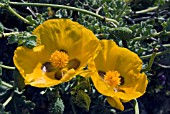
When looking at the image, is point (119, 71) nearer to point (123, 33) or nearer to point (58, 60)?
point (123, 33)

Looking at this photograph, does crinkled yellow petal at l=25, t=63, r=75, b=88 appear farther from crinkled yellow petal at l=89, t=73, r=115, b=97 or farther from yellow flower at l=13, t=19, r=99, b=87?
crinkled yellow petal at l=89, t=73, r=115, b=97

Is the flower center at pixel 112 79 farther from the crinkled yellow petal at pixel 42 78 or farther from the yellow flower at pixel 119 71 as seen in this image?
the crinkled yellow petal at pixel 42 78

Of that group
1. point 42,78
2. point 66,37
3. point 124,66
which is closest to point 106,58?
point 124,66

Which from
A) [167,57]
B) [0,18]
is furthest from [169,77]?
[0,18]

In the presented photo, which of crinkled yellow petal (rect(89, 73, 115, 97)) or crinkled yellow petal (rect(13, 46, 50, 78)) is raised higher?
crinkled yellow petal (rect(13, 46, 50, 78))

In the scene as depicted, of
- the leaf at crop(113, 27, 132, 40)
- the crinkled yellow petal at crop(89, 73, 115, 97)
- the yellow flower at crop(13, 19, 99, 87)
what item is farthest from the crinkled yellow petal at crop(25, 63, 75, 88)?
the leaf at crop(113, 27, 132, 40)

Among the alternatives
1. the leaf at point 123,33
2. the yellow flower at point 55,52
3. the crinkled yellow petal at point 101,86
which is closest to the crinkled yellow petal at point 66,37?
the yellow flower at point 55,52
